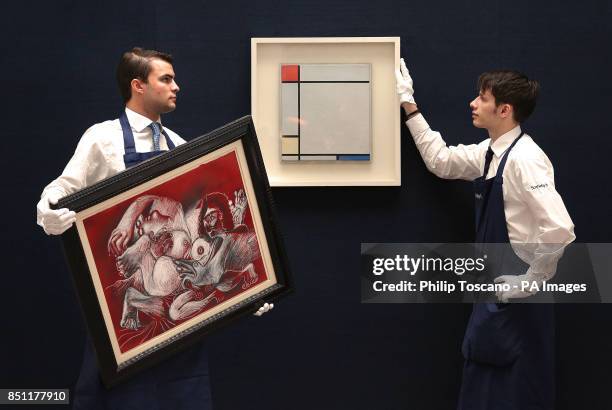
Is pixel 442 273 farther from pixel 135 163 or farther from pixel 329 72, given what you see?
pixel 135 163

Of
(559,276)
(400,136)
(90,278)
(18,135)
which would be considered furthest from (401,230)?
(18,135)

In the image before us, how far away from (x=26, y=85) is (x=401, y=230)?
167cm

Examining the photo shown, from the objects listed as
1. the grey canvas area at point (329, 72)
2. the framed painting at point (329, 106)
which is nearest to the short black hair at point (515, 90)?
the framed painting at point (329, 106)

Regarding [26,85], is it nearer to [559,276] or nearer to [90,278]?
[90,278]

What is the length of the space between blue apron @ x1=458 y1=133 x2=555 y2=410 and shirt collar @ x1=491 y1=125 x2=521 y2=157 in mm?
51

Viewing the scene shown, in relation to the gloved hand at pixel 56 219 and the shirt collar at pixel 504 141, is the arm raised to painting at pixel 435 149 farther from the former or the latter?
the gloved hand at pixel 56 219

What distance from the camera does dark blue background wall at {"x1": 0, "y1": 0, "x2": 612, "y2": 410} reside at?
11.2 feet

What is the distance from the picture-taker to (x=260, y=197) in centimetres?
274

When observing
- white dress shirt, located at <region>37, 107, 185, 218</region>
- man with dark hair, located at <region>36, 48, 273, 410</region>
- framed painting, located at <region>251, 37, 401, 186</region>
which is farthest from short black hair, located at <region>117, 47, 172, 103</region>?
framed painting, located at <region>251, 37, 401, 186</region>

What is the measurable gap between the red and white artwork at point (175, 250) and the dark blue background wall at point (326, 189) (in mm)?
750

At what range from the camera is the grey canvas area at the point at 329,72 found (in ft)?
11.0

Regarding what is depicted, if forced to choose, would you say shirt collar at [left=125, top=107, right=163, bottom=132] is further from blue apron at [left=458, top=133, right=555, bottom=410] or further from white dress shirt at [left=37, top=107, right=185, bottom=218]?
blue apron at [left=458, top=133, right=555, bottom=410]

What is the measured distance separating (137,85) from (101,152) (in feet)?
0.94

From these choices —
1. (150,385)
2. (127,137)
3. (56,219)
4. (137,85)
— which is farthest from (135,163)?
(150,385)
